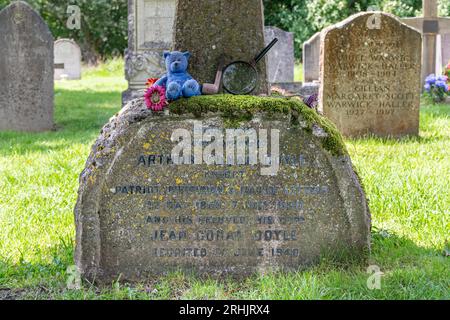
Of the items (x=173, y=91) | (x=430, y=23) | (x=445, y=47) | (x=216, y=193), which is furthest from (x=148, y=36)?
(x=216, y=193)

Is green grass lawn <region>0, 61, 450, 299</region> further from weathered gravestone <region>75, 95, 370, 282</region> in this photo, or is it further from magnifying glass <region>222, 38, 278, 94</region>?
magnifying glass <region>222, 38, 278, 94</region>

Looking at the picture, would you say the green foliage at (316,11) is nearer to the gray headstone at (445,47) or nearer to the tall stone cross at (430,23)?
the gray headstone at (445,47)

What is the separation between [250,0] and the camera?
415cm

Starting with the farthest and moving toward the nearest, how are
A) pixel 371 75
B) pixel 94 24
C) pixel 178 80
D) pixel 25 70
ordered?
pixel 94 24
pixel 25 70
pixel 371 75
pixel 178 80

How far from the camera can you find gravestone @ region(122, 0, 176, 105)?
11328 millimetres

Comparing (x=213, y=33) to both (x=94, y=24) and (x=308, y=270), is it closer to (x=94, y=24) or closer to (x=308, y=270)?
(x=308, y=270)

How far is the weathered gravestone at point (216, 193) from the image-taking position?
149 inches

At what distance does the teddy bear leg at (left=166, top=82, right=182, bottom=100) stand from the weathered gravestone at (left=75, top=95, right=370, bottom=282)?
6 cm

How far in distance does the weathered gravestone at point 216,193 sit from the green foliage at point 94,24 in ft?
78.1

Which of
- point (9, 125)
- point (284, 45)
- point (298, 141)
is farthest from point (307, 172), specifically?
point (284, 45)

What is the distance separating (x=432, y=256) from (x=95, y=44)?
2800cm

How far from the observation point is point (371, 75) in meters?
8.58

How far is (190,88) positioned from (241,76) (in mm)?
429

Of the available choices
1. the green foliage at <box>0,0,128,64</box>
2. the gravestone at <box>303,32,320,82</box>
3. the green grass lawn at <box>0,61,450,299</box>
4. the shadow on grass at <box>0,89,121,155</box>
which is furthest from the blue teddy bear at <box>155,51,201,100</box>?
the green foliage at <box>0,0,128,64</box>
